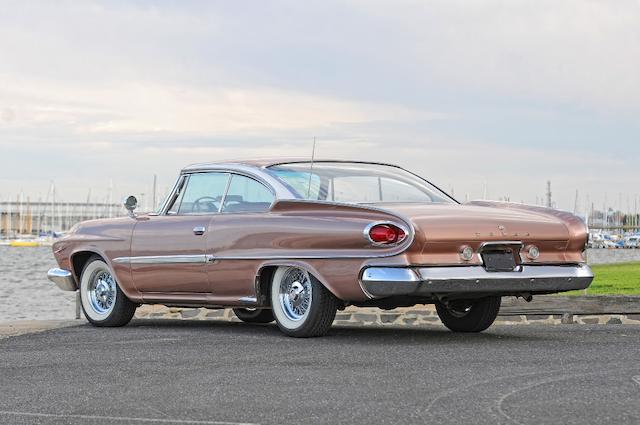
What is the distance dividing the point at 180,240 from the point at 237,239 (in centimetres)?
82

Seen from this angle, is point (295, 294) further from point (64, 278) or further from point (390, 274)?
point (64, 278)

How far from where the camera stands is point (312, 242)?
9648 millimetres

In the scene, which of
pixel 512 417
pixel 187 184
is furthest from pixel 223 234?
pixel 512 417

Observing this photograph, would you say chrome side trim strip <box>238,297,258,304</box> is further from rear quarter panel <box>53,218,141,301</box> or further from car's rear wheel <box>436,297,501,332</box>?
car's rear wheel <box>436,297,501,332</box>

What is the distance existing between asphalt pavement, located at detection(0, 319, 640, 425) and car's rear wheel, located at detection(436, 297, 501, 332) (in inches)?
10.8

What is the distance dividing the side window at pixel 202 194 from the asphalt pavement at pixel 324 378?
1216 mm

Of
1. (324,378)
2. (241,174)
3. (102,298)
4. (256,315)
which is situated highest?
(241,174)

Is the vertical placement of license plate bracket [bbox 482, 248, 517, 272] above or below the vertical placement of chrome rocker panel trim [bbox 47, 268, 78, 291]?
above

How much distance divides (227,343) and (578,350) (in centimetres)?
280

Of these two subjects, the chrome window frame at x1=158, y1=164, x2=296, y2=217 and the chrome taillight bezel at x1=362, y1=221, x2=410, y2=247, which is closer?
the chrome taillight bezel at x1=362, y1=221, x2=410, y2=247

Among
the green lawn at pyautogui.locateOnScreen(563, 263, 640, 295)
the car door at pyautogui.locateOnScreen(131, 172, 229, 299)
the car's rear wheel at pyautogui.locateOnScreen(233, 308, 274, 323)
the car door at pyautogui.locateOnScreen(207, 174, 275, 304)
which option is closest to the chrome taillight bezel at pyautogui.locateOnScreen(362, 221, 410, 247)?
the car door at pyautogui.locateOnScreen(207, 174, 275, 304)

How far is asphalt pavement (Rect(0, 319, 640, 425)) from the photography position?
6109 mm

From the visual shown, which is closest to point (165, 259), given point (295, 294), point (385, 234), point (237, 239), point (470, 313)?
point (237, 239)

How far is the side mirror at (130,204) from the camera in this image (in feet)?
39.1
